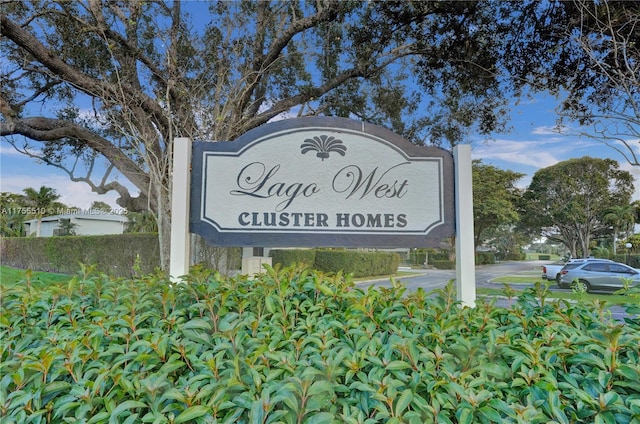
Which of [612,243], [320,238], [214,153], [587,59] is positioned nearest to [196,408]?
[320,238]

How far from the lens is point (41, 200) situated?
8.19 meters

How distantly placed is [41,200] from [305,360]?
988cm

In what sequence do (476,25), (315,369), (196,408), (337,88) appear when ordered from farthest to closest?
(337,88) → (476,25) → (315,369) → (196,408)

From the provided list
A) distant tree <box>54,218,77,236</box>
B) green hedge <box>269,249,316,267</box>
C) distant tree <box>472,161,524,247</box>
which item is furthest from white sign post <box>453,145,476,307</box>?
distant tree <box>472,161,524,247</box>

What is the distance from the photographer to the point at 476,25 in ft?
19.4

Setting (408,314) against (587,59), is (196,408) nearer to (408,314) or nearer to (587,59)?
(408,314)

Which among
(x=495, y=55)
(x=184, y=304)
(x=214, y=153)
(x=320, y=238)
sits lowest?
(x=184, y=304)

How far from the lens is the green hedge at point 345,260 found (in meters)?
7.74

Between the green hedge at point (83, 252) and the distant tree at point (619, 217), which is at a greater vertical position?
the distant tree at point (619, 217)

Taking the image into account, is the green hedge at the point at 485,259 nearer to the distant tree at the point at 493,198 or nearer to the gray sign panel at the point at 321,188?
the distant tree at the point at 493,198

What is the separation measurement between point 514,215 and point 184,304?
12060 mm

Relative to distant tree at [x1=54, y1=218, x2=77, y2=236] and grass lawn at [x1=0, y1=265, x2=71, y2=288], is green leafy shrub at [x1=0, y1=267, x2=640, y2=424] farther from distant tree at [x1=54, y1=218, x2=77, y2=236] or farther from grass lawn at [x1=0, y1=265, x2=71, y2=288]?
distant tree at [x1=54, y1=218, x2=77, y2=236]

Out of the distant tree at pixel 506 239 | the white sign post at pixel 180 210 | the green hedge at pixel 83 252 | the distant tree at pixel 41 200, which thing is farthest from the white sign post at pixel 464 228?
the distant tree at pixel 506 239

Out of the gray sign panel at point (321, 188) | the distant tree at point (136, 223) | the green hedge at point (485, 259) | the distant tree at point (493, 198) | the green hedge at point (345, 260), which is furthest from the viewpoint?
the distant tree at point (493, 198)
